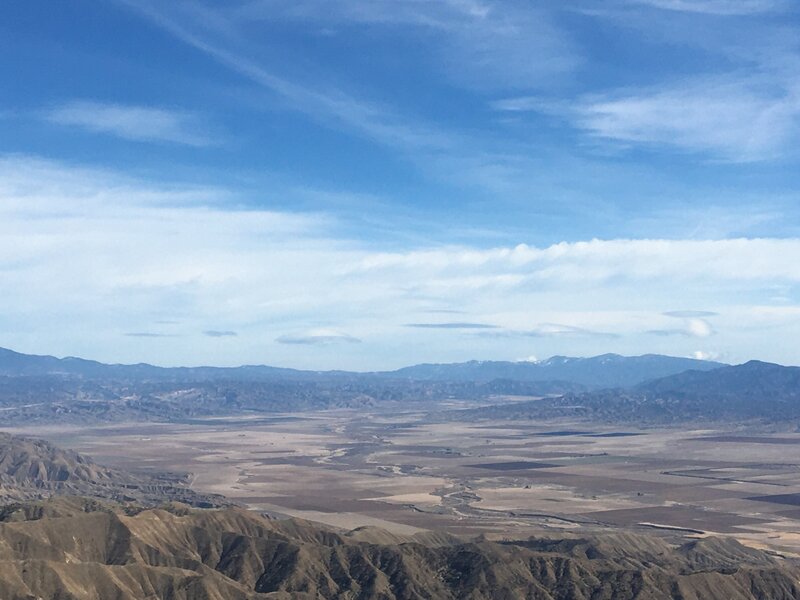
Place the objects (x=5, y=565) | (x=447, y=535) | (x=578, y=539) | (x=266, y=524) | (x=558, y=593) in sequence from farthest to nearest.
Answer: (x=447, y=535) → (x=578, y=539) → (x=266, y=524) → (x=558, y=593) → (x=5, y=565)

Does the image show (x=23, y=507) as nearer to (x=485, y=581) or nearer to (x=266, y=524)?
(x=266, y=524)

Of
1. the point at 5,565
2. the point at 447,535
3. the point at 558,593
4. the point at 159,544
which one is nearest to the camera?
the point at 5,565

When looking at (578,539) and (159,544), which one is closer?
(159,544)

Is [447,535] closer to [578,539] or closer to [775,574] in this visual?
[578,539]

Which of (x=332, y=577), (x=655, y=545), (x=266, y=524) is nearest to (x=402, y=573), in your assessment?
(x=332, y=577)

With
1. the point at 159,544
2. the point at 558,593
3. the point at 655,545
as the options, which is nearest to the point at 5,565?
the point at 159,544

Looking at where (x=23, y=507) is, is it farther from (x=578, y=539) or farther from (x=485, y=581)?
(x=578, y=539)

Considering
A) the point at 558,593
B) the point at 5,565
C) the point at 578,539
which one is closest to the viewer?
the point at 5,565

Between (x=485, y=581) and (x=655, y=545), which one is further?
(x=655, y=545)

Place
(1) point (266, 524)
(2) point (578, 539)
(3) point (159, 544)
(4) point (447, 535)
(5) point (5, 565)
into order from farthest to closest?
1. (4) point (447, 535)
2. (2) point (578, 539)
3. (1) point (266, 524)
4. (3) point (159, 544)
5. (5) point (5, 565)
